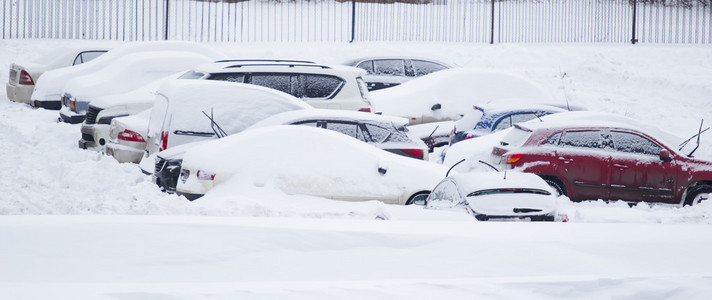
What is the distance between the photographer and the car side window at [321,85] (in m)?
14.9

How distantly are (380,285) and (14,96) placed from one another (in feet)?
49.6

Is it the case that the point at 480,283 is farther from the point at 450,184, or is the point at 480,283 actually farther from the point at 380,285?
the point at 450,184

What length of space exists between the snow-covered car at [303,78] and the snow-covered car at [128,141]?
5.41ft

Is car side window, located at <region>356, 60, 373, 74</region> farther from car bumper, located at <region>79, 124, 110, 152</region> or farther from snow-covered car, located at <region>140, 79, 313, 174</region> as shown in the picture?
car bumper, located at <region>79, 124, 110, 152</region>

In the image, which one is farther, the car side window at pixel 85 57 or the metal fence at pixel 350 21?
the metal fence at pixel 350 21

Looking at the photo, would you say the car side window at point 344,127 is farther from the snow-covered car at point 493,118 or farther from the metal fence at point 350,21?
the metal fence at point 350,21

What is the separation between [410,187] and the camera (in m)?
11.2

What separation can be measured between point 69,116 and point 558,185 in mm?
8134

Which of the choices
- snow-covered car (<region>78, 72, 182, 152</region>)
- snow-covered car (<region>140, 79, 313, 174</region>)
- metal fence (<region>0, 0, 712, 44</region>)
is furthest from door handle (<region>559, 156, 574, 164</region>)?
metal fence (<region>0, 0, 712, 44</region>)

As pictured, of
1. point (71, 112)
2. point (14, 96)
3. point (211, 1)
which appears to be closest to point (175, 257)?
point (71, 112)

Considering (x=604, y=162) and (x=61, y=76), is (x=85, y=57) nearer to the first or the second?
(x=61, y=76)

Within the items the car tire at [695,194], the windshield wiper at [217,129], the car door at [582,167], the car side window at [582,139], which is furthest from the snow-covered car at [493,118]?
the windshield wiper at [217,129]

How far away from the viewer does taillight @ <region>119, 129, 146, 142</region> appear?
1309 centimetres

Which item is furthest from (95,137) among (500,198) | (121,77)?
(500,198)
